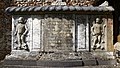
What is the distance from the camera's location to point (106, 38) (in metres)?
8.36

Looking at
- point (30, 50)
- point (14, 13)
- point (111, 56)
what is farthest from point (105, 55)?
point (14, 13)

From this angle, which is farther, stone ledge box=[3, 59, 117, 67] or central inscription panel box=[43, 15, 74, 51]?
central inscription panel box=[43, 15, 74, 51]

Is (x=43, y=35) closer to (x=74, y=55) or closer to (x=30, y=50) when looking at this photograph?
(x=30, y=50)

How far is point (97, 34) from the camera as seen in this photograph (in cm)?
832

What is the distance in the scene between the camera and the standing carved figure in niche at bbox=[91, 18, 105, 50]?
328 inches

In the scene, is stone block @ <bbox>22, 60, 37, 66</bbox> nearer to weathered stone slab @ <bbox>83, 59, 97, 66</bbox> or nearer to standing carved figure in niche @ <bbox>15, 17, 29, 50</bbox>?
standing carved figure in niche @ <bbox>15, 17, 29, 50</bbox>

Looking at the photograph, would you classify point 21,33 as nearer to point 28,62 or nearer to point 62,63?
point 28,62

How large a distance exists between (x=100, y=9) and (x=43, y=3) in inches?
121

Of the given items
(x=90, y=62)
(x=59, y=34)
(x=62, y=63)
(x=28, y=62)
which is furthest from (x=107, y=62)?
(x=28, y=62)

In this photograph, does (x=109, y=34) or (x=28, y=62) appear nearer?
(x=28, y=62)

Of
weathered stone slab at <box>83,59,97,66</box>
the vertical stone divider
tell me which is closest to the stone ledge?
weathered stone slab at <box>83,59,97,66</box>

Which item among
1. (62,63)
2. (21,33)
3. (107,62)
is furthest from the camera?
(21,33)

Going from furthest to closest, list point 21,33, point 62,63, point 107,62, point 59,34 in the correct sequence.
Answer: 1. point 21,33
2. point 59,34
3. point 107,62
4. point 62,63

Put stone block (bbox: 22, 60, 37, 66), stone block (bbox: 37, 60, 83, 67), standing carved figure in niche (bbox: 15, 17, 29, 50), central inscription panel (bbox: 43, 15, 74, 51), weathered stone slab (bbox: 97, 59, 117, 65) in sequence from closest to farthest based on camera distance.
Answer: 1. stone block (bbox: 37, 60, 83, 67)
2. stone block (bbox: 22, 60, 37, 66)
3. weathered stone slab (bbox: 97, 59, 117, 65)
4. central inscription panel (bbox: 43, 15, 74, 51)
5. standing carved figure in niche (bbox: 15, 17, 29, 50)
